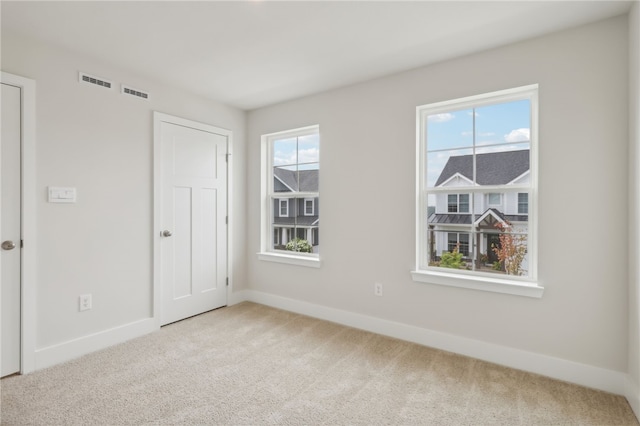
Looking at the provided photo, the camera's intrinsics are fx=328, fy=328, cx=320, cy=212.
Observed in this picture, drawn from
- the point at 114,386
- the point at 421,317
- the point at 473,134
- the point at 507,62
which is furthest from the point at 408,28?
the point at 114,386

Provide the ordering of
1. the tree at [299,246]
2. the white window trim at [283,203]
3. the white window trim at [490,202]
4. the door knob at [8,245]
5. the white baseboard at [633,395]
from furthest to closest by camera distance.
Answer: the white window trim at [283,203] < the tree at [299,246] < the white window trim at [490,202] < the door knob at [8,245] < the white baseboard at [633,395]

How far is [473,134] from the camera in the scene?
8.98ft

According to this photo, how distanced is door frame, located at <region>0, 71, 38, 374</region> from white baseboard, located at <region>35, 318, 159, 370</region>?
8 cm

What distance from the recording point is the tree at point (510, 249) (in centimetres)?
254

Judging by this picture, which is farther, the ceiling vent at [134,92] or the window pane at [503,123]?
the ceiling vent at [134,92]

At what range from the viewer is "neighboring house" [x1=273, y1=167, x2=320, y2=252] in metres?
3.73

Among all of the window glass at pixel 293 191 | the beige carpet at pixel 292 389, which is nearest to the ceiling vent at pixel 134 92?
the window glass at pixel 293 191

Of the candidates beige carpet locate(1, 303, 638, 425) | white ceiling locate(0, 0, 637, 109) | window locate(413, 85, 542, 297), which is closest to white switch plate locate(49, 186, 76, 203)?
white ceiling locate(0, 0, 637, 109)

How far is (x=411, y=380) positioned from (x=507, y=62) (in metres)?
2.46

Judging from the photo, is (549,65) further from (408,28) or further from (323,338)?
(323,338)

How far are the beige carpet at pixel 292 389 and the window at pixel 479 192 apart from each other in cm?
69

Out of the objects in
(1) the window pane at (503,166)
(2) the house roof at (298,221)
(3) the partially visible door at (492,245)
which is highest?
(1) the window pane at (503,166)

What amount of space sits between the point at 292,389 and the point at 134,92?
2.90 m

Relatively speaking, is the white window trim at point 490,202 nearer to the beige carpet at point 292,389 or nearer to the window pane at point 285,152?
→ the beige carpet at point 292,389
